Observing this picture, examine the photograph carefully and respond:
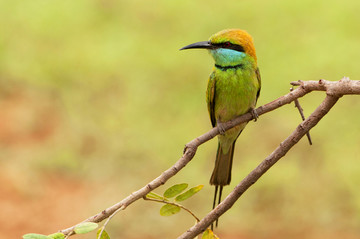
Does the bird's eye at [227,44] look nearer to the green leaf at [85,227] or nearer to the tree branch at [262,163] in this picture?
the tree branch at [262,163]

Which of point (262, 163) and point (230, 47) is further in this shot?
point (230, 47)

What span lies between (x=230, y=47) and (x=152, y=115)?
313 cm

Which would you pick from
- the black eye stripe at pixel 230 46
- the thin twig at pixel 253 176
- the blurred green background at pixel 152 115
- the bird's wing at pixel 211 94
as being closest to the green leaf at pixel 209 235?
the thin twig at pixel 253 176

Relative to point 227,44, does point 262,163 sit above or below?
below

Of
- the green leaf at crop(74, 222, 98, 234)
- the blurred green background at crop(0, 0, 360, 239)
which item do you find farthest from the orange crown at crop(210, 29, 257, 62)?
the blurred green background at crop(0, 0, 360, 239)

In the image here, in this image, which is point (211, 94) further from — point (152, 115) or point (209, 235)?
point (152, 115)

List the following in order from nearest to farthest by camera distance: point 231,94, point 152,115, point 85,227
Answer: point 85,227
point 231,94
point 152,115

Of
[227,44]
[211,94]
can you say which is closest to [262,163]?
[227,44]

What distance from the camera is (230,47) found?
2.33 meters

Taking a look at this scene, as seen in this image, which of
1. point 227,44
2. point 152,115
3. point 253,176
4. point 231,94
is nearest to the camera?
point 253,176

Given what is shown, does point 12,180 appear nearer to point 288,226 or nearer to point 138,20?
point 288,226

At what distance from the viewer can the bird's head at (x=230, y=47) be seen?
7.52ft

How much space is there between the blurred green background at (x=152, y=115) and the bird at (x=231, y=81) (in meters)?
1.85

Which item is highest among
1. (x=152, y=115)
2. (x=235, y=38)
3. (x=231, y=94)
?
(x=152, y=115)
